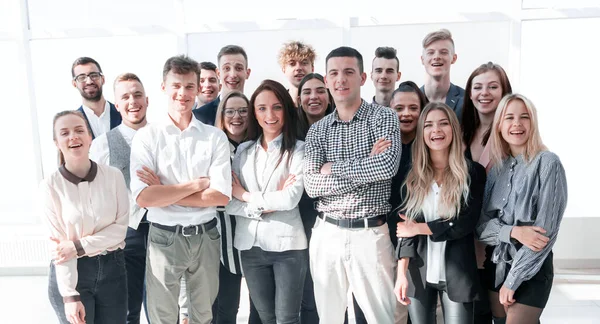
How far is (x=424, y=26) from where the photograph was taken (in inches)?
191

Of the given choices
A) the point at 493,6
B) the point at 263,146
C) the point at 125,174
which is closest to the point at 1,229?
the point at 125,174

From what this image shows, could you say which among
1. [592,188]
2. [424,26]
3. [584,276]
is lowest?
[584,276]

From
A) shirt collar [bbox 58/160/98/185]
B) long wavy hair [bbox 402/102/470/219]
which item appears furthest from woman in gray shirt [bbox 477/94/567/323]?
shirt collar [bbox 58/160/98/185]

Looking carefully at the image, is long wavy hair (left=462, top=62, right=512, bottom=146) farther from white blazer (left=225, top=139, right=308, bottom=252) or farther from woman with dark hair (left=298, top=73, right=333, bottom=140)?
white blazer (left=225, top=139, right=308, bottom=252)

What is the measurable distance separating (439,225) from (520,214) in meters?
0.42

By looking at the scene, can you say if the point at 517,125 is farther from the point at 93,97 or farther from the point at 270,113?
the point at 93,97

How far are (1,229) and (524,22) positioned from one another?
6413mm

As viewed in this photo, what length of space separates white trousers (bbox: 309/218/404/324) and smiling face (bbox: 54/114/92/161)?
1.37 m

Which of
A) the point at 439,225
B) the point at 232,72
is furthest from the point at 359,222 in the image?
the point at 232,72

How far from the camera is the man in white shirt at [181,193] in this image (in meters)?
2.48

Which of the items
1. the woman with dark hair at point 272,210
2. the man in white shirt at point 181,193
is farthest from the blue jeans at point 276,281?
the man in white shirt at point 181,193

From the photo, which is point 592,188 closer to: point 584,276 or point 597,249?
point 597,249

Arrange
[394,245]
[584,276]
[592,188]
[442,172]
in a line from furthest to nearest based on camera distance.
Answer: [592,188] < [584,276] < [394,245] < [442,172]

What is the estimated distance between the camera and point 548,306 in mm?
4066
